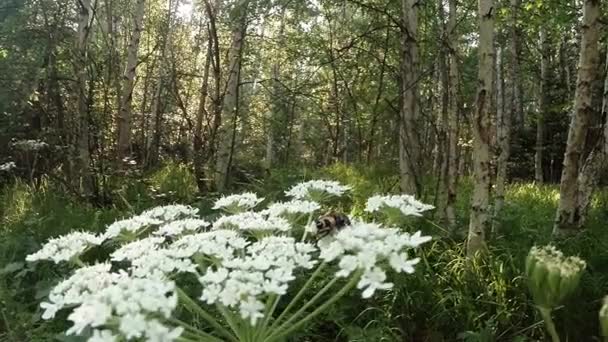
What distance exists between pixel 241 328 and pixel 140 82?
24456 millimetres

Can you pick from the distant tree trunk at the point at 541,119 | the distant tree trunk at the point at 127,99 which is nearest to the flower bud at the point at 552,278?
the distant tree trunk at the point at 127,99

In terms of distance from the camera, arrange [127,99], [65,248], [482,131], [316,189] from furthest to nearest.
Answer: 1. [127,99]
2. [482,131]
3. [316,189]
4. [65,248]

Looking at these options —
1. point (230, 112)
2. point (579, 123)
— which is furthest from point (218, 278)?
point (230, 112)

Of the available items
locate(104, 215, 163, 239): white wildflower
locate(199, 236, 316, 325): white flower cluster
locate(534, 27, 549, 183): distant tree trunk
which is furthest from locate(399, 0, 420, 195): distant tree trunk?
locate(534, 27, 549, 183): distant tree trunk

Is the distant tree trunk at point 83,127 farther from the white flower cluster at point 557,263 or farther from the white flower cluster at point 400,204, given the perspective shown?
the white flower cluster at point 557,263

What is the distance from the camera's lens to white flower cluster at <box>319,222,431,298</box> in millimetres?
1757

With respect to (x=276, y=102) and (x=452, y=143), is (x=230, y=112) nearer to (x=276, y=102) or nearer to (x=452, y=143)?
A: (x=276, y=102)

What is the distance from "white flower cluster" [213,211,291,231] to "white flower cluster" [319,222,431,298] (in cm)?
47

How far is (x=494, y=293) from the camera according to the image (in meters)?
3.61

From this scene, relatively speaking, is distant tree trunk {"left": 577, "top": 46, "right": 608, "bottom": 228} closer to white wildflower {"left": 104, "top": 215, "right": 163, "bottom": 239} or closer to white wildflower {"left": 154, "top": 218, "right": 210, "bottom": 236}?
white wildflower {"left": 154, "top": 218, "right": 210, "bottom": 236}

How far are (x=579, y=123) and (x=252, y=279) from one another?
329 cm

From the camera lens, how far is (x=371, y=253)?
1807 mm

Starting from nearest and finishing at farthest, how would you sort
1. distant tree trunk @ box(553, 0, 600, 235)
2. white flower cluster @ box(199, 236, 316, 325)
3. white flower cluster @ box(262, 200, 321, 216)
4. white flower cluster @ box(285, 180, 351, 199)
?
white flower cluster @ box(199, 236, 316, 325)
white flower cluster @ box(262, 200, 321, 216)
white flower cluster @ box(285, 180, 351, 199)
distant tree trunk @ box(553, 0, 600, 235)

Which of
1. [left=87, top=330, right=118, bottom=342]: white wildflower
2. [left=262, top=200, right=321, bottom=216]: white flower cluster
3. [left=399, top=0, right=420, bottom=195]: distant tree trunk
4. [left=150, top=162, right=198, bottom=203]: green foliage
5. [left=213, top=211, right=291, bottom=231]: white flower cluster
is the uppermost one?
[left=399, top=0, right=420, bottom=195]: distant tree trunk
